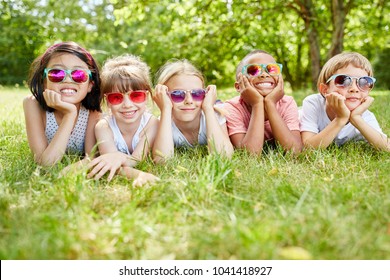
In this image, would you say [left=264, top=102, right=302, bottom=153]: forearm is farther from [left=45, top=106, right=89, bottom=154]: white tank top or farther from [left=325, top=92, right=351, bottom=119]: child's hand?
[left=45, top=106, right=89, bottom=154]: white tank top

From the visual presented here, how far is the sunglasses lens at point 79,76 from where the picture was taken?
3172 mm

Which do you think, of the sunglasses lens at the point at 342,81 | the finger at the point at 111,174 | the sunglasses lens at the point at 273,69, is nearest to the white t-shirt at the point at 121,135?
the finger at the point at 111,174

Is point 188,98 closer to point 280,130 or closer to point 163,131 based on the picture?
point 163,131

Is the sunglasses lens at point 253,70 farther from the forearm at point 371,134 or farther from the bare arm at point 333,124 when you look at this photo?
the forearm at point 371,134

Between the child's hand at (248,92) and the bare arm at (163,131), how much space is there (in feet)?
2.34

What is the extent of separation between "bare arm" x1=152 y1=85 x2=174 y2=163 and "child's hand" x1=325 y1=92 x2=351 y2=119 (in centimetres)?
132

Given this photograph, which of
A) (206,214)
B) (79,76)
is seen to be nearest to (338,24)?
(79,76)

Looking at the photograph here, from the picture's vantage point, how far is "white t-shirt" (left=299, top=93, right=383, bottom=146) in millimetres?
3674

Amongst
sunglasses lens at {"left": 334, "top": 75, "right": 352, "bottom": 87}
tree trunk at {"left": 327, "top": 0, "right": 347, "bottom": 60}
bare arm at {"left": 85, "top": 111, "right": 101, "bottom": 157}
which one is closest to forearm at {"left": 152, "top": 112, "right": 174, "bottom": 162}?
bare arm at {"left": 85, "top": 111, "right": 101, "bottom": 157}

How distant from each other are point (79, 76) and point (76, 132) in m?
0.53
